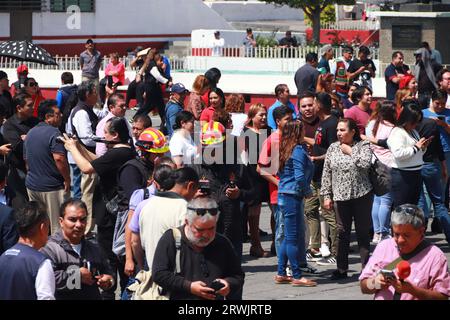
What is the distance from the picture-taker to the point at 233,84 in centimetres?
2514

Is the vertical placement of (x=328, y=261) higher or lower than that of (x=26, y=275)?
lower

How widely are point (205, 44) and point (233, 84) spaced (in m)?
14.4

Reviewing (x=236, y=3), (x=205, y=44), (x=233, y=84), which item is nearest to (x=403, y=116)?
(x=233, y=84)

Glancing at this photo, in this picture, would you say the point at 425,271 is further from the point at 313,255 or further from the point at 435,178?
the point at 435,178

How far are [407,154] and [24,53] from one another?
9190 mm

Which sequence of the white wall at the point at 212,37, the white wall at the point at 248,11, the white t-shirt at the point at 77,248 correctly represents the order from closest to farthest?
the white t-shirt at the point at 77,248
the white wall at the point at 212,37
the white wall at the point at 248,11

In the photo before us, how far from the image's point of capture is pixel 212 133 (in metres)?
12.1

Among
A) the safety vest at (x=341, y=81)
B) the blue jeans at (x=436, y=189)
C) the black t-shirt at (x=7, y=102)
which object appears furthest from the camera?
the safety vest at (x=341, y=81)

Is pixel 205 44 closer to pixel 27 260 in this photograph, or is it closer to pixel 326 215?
pixel 326 215

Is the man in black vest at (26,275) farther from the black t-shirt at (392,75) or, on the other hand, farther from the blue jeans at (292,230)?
the black t-shirt at (392,75)

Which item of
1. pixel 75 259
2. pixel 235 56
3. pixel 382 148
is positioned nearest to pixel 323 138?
pixel 382 148

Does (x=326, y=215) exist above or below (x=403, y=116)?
below

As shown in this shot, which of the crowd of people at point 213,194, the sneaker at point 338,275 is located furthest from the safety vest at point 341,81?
the sneaker at point 338,275

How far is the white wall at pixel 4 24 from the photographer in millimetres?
41688
